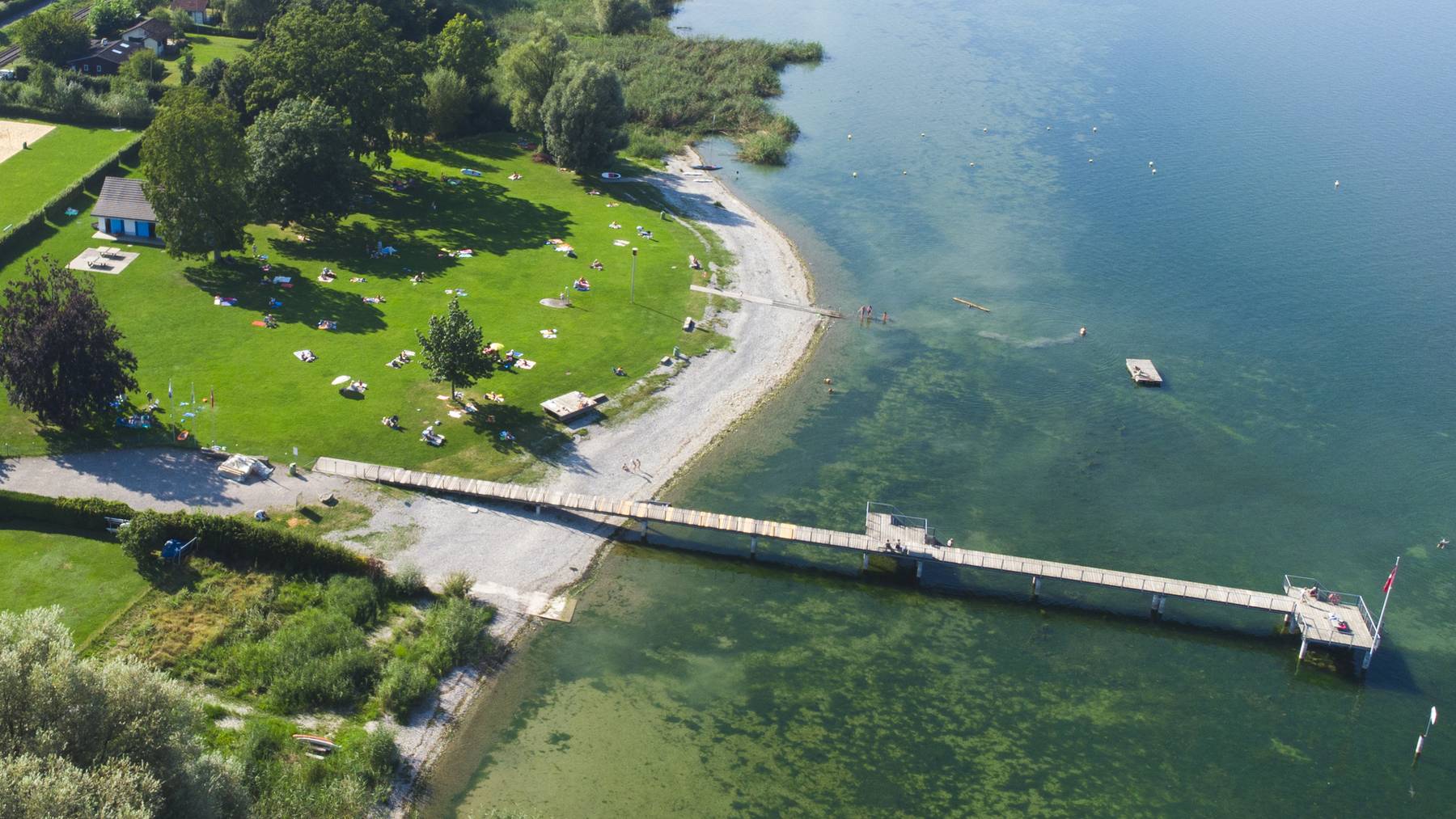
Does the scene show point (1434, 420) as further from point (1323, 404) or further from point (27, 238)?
point (27, 238)

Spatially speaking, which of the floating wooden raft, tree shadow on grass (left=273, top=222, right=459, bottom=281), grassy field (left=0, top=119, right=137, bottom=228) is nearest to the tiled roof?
grassy field (left=0, top=119, right=137, bottom=228)

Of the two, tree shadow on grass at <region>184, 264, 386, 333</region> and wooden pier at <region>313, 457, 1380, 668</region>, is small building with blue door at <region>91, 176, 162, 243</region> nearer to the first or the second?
tree shadow on grass at <region>184, 264, 386, 333</region>

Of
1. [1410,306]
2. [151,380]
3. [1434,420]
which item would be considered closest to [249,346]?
[151,380]

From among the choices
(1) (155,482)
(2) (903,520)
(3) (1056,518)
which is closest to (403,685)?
(1) (155,482)

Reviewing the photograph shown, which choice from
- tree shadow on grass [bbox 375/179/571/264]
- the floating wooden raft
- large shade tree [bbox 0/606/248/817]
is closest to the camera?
large shade tree [bbox 0/606/248/817]

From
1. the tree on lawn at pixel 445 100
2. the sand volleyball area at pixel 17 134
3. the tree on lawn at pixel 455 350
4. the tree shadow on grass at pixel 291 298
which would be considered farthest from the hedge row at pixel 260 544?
the tree on lawn at pixel 445 100

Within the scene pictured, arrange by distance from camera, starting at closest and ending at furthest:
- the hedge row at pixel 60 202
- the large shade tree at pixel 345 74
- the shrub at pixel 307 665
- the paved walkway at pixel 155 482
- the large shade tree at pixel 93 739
A: 1. the large shade tree at pixel 93 739
2. the shrub at pixel 307 665
3. the paved walkway at pixel 155 482
4. the hedge row at pixel 60 202
5. the large shade tree at pixel 345 74

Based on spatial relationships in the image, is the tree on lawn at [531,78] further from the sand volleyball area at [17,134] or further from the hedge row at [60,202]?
the sand volleyball area at [17,134]
